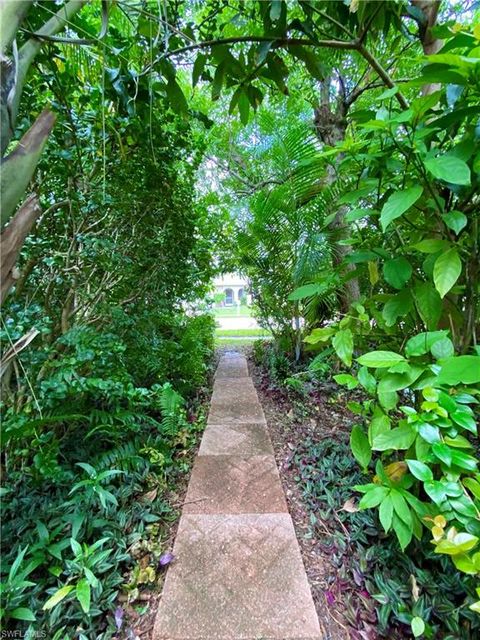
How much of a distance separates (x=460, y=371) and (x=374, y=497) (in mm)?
431

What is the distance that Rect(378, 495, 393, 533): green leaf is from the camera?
775 mm

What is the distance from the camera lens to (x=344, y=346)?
1005mm

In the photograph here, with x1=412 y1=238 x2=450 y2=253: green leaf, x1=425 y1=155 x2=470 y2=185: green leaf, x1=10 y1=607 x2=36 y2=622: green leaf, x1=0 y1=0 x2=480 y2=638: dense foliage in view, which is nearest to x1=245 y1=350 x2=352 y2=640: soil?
x1=0 y1=0 x2=480 y2=638: dense foliage

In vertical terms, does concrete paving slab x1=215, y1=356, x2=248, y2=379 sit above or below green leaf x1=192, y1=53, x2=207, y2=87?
below

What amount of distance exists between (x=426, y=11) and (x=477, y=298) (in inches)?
45.9

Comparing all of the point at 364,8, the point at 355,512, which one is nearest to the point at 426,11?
the point at 364,8

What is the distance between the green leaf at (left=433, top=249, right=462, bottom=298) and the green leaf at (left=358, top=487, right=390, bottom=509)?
0.58 meters

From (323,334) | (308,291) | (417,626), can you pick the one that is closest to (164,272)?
(308,291)

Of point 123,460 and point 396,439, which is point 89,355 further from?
point 396,439

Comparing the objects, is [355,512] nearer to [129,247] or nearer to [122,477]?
[122,477]

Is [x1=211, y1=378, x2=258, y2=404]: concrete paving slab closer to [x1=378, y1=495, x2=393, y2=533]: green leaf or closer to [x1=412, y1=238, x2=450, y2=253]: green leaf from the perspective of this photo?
[x1=378, y1=495, x2=393, y2=533]: green leaf

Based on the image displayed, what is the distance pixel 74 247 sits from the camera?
150 centimetres

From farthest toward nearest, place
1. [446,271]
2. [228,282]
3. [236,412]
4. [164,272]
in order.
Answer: [228,282] → [236,412] → [164,272] → [446,271]

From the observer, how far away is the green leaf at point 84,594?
87cm
